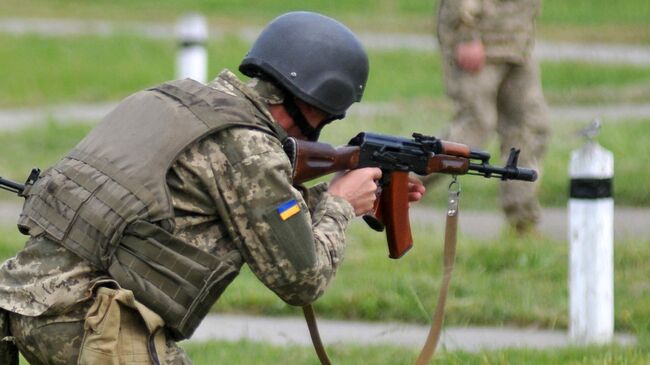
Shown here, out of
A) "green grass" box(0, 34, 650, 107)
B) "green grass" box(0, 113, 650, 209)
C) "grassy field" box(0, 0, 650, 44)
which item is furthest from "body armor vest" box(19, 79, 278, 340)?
"grassy field" box(0, 0, 650, 44)

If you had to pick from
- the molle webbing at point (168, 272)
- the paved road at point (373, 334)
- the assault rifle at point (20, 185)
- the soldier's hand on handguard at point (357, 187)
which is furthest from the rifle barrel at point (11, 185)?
the paved road at point (373, 334)

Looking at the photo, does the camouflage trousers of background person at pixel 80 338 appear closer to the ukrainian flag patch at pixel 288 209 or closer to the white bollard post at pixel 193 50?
the ukrainian flag patch at pixel 288 209

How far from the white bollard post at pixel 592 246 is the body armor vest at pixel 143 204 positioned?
2.34m

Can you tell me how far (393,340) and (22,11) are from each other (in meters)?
18.2

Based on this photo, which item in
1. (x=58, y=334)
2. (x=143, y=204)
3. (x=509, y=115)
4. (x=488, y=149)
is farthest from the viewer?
(x=488, y=149)

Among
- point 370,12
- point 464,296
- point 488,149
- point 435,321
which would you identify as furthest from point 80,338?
point 370,12

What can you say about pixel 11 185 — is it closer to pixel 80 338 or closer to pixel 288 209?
pixel 80 338

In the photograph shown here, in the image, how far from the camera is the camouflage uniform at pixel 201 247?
4.29 m

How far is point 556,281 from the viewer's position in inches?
300

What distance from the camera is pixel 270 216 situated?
14.1ft

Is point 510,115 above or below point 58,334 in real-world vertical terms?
above

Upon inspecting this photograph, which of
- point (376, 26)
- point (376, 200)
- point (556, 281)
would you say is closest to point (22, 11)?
point (376, 26)

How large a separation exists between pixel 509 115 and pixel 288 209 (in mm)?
4495

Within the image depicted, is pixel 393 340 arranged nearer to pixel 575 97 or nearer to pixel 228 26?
pixel 575 97
